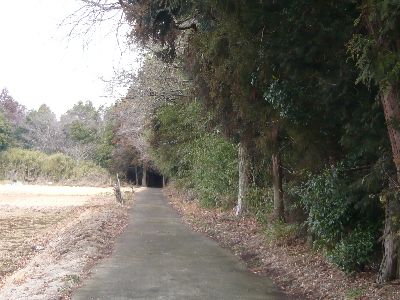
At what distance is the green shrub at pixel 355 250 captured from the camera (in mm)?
8477

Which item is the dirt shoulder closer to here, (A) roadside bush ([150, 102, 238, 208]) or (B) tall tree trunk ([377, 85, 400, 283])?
(B) tall tree trunk ([377, 85, 400, 283])

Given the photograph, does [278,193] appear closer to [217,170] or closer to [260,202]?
[260,202]

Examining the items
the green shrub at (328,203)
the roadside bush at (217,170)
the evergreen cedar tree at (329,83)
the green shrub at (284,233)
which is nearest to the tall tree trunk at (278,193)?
the green shrub at (284,233)

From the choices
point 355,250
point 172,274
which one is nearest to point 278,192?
→ point 172,274

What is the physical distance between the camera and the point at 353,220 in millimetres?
8820

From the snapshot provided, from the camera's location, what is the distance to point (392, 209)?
7387mm

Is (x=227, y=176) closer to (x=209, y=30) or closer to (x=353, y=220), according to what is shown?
(x=209, y=30)

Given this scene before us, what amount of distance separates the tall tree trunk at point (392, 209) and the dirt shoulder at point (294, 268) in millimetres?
248

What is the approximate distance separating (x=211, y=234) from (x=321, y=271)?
23.5ft

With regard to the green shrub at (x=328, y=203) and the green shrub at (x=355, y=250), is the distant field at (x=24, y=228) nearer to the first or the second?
the green shrub at (x=328, y=203)

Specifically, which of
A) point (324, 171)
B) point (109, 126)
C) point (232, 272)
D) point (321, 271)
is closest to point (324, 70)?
point (324, 171)

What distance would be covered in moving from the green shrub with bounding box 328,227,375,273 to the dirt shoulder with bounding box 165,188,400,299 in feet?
0.78

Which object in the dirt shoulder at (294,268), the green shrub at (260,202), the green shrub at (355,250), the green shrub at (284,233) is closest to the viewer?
the dirt shoulder at (294,268)

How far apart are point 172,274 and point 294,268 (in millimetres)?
2528
